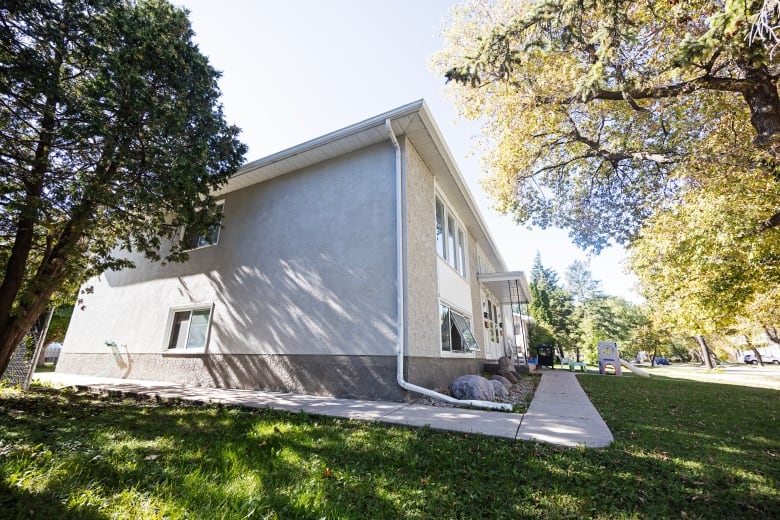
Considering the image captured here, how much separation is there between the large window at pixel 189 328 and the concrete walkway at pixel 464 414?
2129mm

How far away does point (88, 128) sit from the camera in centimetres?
557

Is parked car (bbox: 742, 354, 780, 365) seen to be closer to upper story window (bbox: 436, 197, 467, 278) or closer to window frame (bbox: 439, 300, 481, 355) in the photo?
upper story window (bbox: 436, 197, 467, 278)

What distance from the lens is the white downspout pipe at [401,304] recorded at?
6.36 meters

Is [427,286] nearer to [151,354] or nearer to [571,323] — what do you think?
[151,354]

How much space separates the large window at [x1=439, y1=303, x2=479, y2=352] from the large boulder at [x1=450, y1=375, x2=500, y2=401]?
1529mm

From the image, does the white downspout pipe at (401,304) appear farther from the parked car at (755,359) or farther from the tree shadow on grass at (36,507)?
the parked car at (755,359)

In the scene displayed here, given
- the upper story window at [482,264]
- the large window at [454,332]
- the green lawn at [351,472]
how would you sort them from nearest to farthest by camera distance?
1. the green lawn at [351,472]
2. the large window at [454,332]
3. the upper story window at [482,264]

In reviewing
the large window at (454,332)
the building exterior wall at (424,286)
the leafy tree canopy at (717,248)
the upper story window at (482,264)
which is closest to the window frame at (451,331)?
the large window at (454,332)

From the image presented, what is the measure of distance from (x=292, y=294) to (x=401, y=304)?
9.51ft

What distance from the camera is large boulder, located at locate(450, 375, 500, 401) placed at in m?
6.84

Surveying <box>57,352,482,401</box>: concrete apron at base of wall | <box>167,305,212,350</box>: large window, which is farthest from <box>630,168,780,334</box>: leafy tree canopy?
<box>167,305,212,350</box>: large window

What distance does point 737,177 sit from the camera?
7117mm

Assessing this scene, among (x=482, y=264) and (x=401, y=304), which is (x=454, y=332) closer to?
(x=401, y=304)

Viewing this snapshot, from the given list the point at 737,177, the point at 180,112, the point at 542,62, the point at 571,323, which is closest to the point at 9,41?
the point at 180,112
